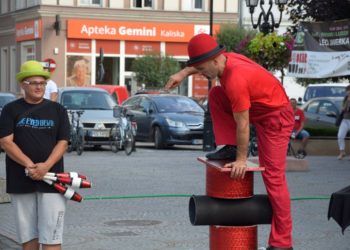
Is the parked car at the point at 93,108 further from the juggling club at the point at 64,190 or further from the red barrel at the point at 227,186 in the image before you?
the red barrel at the point at 227,186

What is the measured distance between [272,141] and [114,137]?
17.3 metres

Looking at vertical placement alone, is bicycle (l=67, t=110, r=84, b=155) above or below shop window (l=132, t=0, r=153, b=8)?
below

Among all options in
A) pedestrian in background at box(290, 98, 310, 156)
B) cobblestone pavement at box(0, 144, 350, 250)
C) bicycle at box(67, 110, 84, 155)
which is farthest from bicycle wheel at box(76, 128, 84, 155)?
pedestrian in background at box(290, 98, 310, 156)

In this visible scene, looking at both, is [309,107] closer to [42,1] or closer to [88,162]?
[88,162]

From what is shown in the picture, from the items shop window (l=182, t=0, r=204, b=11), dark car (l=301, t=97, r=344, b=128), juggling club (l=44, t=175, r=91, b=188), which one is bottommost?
dark car (l=301, t=97, r=344, b=128)

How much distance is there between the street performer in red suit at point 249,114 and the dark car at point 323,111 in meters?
21.6

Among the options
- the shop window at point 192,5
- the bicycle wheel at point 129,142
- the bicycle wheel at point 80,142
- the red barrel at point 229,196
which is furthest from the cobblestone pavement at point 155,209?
the shop window at point 192,5

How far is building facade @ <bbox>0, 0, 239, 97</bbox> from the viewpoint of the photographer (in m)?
54.2

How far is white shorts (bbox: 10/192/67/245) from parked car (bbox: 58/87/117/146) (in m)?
16.8

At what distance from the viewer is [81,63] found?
54.8m

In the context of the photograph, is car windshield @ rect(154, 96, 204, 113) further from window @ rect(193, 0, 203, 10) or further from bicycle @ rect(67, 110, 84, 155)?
window @ rect(193, 0, 203, 10)

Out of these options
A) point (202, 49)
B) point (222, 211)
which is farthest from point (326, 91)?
point (222, 211)

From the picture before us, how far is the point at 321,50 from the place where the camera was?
2377 centimetres

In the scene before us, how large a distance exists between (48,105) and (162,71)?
151ft
